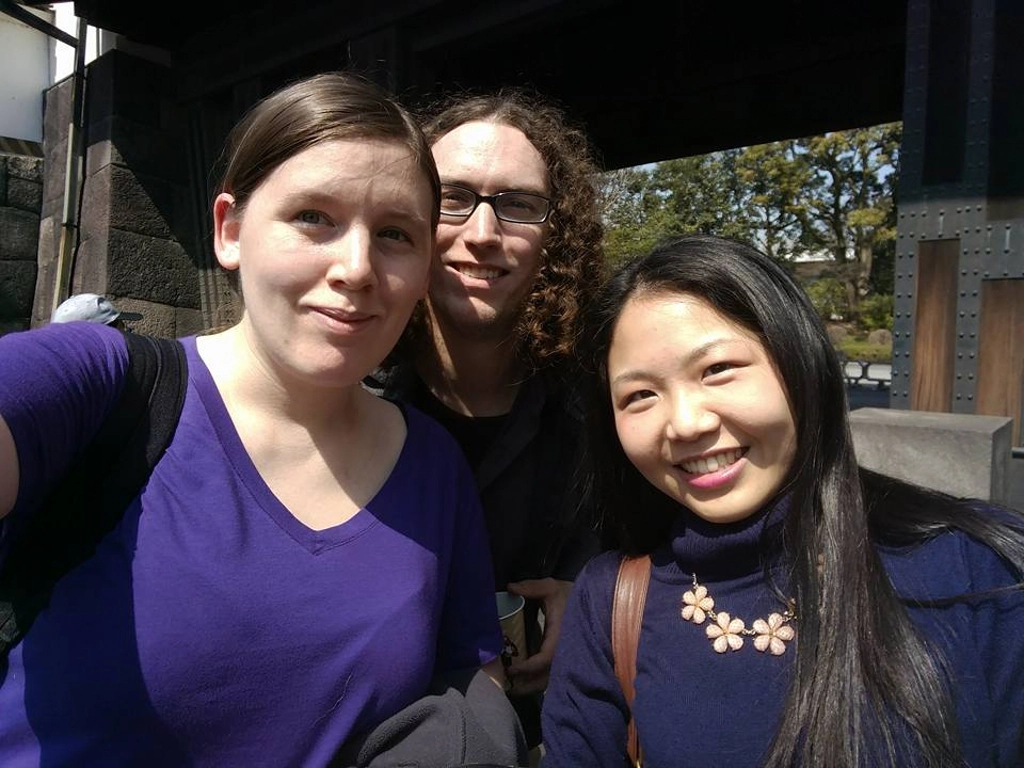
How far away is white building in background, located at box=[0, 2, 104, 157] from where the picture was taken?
17.5 feet

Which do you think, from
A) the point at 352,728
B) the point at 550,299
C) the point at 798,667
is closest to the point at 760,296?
the point at 798,667

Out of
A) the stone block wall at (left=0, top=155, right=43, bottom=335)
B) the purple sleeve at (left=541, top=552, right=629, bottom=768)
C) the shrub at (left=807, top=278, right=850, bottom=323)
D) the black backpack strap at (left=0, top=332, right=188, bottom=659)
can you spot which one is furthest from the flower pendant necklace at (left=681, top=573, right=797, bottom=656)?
the shrub at (left=807, top=278, right=850, bottom=323)

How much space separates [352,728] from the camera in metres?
1.09

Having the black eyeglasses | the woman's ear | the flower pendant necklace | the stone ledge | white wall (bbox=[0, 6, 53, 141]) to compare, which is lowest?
the flower pendant necklace

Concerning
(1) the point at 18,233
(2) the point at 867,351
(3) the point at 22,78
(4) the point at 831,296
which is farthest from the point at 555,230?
(2) the point at 867,351

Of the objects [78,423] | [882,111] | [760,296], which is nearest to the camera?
[78,423]

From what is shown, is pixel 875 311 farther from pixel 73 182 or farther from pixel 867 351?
pixel 73 182

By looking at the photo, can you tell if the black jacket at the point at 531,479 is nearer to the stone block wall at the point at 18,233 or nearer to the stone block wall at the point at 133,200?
the stone block wall at the point at 133,200

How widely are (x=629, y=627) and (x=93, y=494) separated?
2.78ft

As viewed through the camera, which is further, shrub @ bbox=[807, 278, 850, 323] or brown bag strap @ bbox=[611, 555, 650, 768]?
shrub @ bbox=[807, 278, 850, 323]

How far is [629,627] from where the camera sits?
126 centimetres

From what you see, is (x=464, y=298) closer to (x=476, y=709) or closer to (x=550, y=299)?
(x=550, y=299)

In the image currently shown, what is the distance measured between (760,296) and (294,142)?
0.76 metres

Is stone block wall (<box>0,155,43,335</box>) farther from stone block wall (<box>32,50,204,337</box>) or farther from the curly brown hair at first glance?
the curly brown hair
